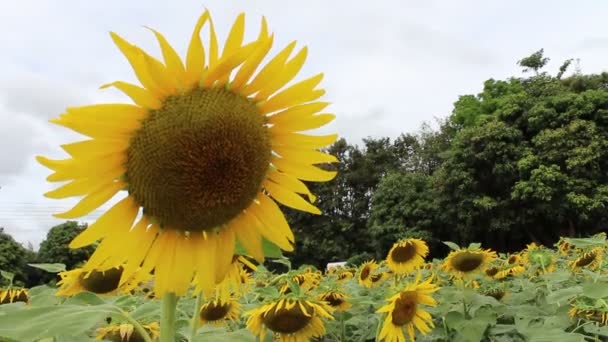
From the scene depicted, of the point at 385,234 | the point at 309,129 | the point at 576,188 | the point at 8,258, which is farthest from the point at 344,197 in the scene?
the point at 309,129

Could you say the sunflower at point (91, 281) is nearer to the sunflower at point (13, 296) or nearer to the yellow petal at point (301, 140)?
the sunflower at point (13, 296)

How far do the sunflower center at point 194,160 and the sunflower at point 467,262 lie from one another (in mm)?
1996

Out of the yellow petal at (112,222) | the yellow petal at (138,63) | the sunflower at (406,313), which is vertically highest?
the yellow petal at (138,63)

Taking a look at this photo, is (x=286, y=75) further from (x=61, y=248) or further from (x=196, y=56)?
(x=61, y=248)

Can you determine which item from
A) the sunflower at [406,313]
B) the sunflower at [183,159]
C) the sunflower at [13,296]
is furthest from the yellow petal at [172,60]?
the sunflower at [13,296]

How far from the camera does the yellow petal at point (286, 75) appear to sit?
91 centimetres

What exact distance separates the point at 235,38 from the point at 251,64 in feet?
0.17

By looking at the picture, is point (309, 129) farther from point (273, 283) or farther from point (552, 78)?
point (552, 78)

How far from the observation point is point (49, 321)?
81 centimetres

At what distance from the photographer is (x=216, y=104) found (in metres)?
0.88

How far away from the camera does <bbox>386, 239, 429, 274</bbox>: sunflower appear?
3111 mm

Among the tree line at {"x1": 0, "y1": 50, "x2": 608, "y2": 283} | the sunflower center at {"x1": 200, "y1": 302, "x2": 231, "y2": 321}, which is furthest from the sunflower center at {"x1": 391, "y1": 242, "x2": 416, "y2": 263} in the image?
the tree line at {"x1": 0, "y1": 50, "x2": 608, "y2": 283}

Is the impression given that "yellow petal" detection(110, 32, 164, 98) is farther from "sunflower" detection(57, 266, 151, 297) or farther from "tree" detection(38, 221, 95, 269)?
"tree" detection(38, 221, 95, 269)

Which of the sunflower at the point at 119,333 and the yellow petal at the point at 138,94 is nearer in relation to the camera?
the yellow petal at the point at 138,94
